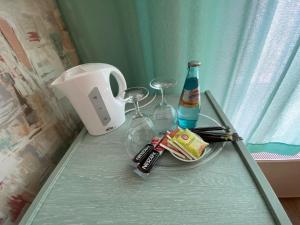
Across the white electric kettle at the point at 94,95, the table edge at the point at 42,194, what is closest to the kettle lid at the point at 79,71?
the white electric kettle at the point at 94,95

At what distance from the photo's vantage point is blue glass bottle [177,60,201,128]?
48 cm

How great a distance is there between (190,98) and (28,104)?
1.46ft

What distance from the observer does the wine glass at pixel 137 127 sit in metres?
0.52

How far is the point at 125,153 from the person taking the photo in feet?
1.63

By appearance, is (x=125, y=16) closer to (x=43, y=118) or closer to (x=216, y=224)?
(x=43, y=118)

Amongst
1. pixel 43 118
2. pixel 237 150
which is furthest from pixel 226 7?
pixel 43 118

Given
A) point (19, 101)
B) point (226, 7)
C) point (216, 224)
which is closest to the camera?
point (216, 224)

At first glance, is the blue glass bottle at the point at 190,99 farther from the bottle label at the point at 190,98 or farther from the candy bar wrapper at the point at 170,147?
the candy bar wrapper at the point at 170,147

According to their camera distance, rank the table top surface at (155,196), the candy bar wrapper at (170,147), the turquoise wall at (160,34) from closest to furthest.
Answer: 1. the table top surface at (155,196)
2. the candy bar wrapper at (170,147)
3. the turquoise wall at (160,34)

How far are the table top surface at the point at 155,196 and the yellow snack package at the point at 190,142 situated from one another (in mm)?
36

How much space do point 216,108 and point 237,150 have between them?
0.65 feet

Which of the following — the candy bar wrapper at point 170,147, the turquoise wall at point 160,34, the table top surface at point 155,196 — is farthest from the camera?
the turquoise wall at point 160,34

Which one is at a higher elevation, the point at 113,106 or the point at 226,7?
the point at 226,7

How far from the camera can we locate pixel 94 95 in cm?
50
